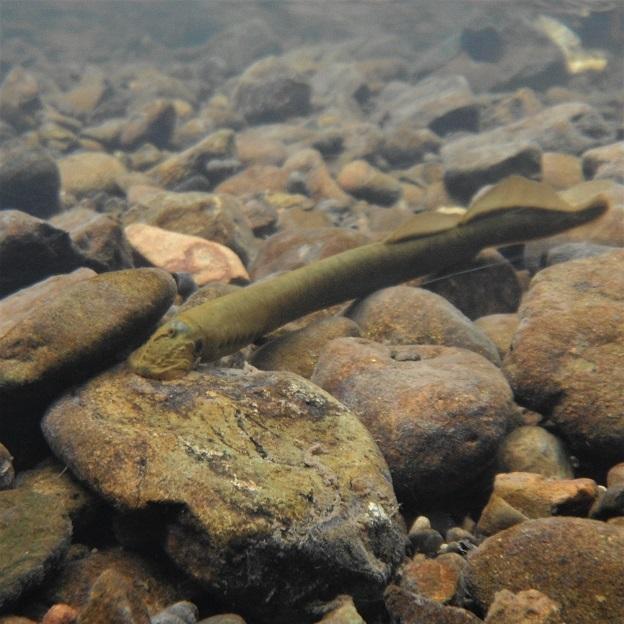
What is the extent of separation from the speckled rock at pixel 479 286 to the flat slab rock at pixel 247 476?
2.43m

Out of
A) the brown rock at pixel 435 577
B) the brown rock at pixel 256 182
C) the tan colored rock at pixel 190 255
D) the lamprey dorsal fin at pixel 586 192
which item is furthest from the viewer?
the brown rock at pixel 256 182

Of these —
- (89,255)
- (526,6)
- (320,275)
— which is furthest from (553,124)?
(526,6)

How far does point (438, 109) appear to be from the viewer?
1443 cm

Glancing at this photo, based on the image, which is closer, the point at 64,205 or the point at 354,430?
the point at 354,430

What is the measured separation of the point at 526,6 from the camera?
84.3 ft

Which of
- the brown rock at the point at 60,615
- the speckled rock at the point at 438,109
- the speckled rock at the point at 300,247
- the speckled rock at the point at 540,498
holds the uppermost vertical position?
the brown rock at the point at 60,615

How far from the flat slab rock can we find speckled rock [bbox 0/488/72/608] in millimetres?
204

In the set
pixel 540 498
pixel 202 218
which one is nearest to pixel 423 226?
pixel 202 218

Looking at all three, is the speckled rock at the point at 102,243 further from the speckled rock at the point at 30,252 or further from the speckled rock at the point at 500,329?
the speckled rock at the point at 500,329

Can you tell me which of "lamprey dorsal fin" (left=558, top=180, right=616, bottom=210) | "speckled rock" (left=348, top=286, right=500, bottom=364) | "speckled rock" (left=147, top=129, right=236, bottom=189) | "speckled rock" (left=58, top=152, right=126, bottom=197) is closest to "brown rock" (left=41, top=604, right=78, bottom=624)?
"speckled rock" (left=348, top=286, right=500, bottom=364)

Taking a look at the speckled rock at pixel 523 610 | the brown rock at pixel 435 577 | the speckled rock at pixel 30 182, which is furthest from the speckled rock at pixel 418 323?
the speckled rock at pixel 30 182

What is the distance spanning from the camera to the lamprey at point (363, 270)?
3.11 metres

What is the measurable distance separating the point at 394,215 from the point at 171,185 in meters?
3.94

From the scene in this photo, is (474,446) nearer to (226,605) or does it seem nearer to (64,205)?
(226,605)
